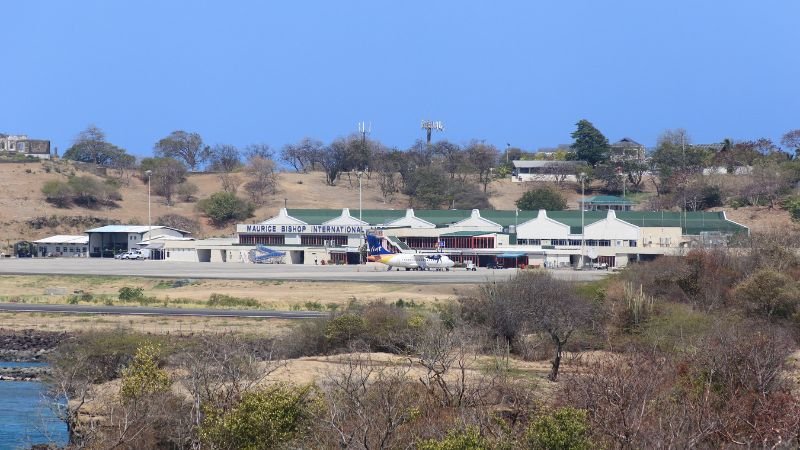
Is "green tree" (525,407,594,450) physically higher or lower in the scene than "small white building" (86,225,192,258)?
lower

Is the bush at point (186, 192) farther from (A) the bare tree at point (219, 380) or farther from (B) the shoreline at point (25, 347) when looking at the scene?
(A) the bare tree at point (219, 380)

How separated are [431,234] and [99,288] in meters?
38.6

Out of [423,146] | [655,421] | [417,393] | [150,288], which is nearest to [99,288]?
[150,288]

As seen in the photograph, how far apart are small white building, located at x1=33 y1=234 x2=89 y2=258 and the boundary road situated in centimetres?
5466

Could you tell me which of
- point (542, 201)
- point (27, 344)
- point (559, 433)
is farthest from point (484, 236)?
point (559, 433)

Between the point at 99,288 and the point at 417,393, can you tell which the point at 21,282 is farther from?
the point at 417,393

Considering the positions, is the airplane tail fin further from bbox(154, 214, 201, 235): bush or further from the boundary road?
bbox(154, 214, 201, 235): bush

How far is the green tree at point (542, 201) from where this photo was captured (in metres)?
143

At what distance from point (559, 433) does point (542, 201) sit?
400 feet

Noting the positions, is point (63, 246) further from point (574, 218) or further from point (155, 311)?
point (155, 311)

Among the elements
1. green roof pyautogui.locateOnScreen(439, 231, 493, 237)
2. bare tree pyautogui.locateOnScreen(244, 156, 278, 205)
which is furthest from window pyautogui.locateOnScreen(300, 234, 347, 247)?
bare tree pyautogui.locateOnScreen(244, 156, 278, 205)

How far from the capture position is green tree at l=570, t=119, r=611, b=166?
168250mm

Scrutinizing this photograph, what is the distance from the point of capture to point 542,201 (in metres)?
144

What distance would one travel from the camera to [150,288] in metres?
87.9
